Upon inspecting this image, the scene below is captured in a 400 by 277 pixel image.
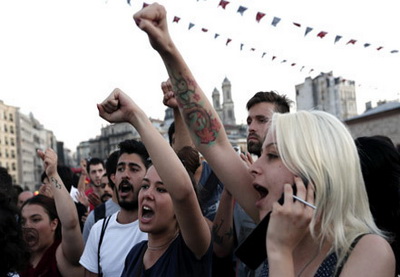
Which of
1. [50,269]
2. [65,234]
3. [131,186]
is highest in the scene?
[131,186]

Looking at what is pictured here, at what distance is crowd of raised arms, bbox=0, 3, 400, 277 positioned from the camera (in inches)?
77.7

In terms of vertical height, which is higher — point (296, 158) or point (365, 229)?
point (296, 158)

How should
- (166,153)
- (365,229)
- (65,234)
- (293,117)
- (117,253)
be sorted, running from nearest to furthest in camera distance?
(365,229) → (293,117) → (166,153) → (117,253) → (65,234)

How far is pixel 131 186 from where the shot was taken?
447 cm

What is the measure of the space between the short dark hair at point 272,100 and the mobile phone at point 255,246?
2.62m

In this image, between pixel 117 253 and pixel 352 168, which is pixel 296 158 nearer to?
pixel 352 168

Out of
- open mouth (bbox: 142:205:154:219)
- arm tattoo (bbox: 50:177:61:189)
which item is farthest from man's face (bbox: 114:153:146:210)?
open mouth (bbox: 142:205:154:219)

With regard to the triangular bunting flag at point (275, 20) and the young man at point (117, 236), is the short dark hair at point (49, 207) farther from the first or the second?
the triangular bunting flag at point (275, 20)

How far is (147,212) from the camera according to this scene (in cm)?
315

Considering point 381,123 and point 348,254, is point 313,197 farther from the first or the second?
point 381,123

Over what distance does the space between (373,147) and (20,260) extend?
2.18m

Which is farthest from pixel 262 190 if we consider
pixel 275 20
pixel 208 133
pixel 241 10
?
pixel 275 20

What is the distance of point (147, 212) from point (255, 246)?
122 cm

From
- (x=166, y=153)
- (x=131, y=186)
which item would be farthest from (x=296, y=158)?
(x=131, y=186)
